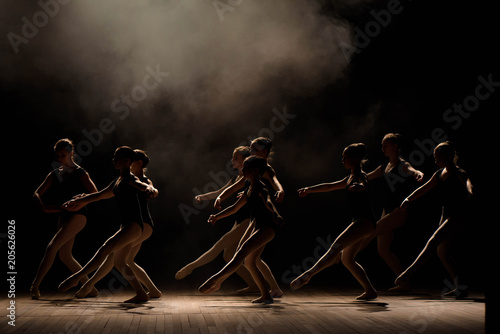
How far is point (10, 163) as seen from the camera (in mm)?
8336

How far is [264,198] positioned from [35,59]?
14.6 ft

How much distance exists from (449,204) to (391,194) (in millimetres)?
758

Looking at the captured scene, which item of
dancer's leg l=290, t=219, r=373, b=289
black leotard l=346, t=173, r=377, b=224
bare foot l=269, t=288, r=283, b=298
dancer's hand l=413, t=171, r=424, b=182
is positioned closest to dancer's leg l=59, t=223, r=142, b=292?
bare foot l=269, t=288, r=283, b=298

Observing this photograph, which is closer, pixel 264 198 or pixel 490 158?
pixel 490 158

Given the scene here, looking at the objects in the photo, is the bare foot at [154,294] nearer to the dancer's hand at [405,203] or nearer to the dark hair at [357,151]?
the dark hair at [357,151]

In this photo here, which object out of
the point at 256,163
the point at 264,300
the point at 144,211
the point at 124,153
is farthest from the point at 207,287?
the point at 124,153

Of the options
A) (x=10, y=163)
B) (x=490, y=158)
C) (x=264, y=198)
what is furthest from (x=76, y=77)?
(x=490, y=158)

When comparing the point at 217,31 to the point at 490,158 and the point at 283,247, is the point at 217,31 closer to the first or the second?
the point at 283,247

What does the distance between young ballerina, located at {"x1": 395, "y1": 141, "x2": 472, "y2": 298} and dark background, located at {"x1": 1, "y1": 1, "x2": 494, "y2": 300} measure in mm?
2256

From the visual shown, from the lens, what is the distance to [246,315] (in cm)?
491

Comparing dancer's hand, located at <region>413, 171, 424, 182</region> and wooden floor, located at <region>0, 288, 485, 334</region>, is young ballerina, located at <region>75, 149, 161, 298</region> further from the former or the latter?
dancer's hand, located at <region>413, 171, 424, 182</region>

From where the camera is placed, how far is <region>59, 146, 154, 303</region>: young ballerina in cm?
554

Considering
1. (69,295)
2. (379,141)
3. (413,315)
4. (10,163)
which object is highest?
(10,163)

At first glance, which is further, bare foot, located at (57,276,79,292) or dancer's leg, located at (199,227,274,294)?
dancer's leg, located at (199,227,274,294)
